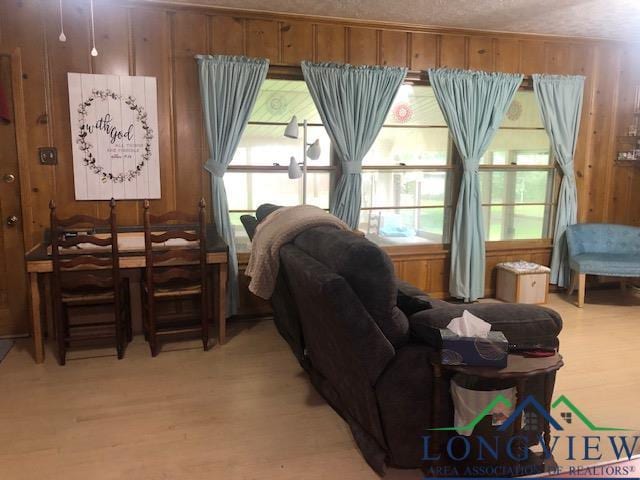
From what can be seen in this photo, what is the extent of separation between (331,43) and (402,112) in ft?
2.91

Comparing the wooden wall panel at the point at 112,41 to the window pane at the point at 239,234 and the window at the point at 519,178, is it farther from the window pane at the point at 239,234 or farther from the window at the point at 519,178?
the window at the point at 519,178

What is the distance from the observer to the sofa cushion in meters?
4.62

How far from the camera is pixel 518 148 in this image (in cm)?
510

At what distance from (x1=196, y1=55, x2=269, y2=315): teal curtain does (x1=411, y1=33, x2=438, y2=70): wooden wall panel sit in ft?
4.41

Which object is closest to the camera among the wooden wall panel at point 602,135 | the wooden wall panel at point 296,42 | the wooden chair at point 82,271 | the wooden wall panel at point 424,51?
the wooden chair at point 82,271

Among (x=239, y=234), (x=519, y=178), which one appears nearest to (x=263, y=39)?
(x=239, y=234)

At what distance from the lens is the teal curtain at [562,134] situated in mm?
4895

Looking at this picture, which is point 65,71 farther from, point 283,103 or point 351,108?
point 351,108

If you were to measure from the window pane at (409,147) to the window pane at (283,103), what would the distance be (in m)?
0.61

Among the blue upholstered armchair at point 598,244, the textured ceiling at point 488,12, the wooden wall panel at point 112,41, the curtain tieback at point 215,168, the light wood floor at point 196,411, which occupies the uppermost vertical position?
the textured ceiling at point 488,12

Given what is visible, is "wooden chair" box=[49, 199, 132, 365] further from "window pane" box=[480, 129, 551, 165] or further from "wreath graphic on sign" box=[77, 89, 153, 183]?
"window pane" box=[480, 129, 551, 165]

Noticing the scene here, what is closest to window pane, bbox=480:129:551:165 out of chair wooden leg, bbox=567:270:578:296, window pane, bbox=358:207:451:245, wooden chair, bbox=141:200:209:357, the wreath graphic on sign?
window pane, bbox=358:207:451:245

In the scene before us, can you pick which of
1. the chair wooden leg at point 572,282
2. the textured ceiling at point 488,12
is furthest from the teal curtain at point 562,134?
the textured ceiling at point 488,12

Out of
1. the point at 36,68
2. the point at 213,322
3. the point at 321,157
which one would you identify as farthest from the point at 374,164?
the point at 36,68
